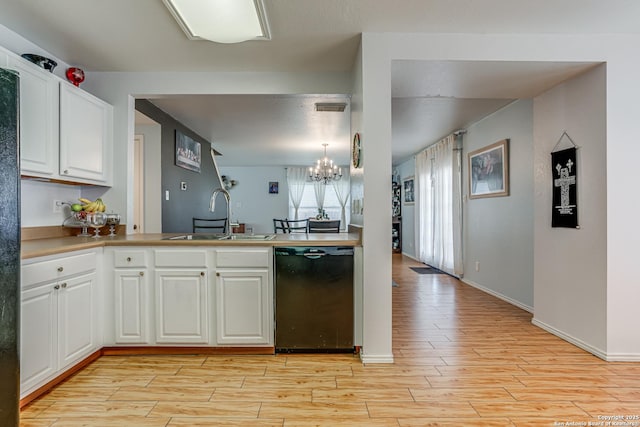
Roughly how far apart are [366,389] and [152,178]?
322 centimetres

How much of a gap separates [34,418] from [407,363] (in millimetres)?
2159

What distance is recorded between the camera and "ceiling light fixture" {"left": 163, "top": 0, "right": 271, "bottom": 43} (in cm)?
201

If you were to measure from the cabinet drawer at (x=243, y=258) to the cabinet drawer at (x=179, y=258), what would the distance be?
125 mm

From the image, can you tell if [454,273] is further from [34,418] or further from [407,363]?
[34,418]

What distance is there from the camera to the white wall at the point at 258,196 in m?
9.11

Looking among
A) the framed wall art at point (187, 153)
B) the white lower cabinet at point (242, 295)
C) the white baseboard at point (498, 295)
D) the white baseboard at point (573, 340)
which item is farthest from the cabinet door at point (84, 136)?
the white baseboard at point (498, 295)

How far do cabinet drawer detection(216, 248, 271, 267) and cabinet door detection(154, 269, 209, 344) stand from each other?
168 mm

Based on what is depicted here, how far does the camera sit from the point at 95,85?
306 centimetres

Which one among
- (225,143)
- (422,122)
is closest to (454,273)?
(422,122)

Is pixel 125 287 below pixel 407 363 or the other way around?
the other way around

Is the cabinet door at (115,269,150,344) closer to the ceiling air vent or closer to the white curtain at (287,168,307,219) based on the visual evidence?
the ceiling air vent

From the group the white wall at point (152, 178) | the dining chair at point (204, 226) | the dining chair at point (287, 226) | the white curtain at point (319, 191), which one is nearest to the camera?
the white wall at point (152, 178)

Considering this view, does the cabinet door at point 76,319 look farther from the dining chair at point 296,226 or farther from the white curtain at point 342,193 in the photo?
the white curtain at point 342,193

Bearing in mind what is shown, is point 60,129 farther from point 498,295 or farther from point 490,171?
point 498,295
